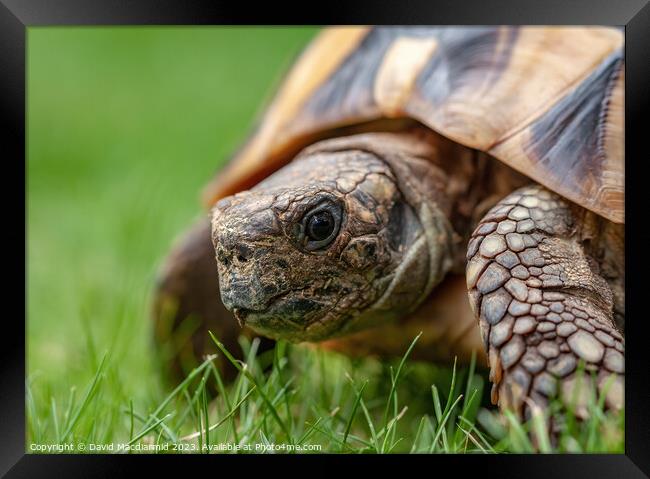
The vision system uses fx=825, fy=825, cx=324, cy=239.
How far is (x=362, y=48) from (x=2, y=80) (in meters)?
1.05

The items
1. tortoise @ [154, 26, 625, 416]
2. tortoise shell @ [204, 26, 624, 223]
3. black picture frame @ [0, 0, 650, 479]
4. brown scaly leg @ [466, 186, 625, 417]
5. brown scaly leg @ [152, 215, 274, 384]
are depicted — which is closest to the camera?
brown scaly leg @ [466, 186, 625, 417]

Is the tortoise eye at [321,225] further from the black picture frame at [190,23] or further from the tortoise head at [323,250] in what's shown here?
the black picture frame at [190,23]

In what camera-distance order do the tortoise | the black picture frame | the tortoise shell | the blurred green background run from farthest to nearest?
the blurred green background < the tortoise shell < the black picture frame < the tortoise

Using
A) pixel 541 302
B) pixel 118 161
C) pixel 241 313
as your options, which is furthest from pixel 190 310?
pixel 118 161

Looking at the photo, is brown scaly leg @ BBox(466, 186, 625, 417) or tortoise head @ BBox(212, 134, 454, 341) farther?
tortoise head @ BBox(212, 134, 454, 341)

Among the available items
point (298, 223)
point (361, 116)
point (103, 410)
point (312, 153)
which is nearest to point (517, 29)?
point (361, 116)

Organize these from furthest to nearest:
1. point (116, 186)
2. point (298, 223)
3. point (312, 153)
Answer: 1. point (116, 186)
2. point (312, 153)
3. point (298, 223)

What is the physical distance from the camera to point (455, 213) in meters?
2.12

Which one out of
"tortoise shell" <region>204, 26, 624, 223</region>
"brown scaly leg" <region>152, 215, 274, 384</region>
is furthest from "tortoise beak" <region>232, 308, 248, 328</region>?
"brown scaly leg" <region>152, 215, 274, 384</region>

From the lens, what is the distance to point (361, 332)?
7.00 ft

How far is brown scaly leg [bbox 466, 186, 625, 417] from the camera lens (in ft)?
4.98

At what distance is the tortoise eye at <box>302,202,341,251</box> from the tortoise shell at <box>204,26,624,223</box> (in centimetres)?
39

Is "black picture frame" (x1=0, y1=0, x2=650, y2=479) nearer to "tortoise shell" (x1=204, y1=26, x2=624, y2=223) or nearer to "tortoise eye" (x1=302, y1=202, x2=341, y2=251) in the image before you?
"tortoise shell" (x1=204, y1=26, x2=624, y2=223)

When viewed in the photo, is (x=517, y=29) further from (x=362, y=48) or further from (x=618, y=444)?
(x=618, y=444)
